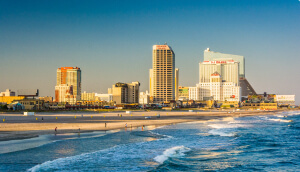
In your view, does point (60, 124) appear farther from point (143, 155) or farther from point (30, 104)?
point (30, 104)

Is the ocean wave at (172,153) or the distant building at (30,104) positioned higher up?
the distant building at (30,104)

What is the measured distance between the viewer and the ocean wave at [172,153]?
34906 mm

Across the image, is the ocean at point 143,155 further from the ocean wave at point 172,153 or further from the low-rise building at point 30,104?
the low-rise building at point 30,104

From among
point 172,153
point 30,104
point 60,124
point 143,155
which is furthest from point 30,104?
point 172,153

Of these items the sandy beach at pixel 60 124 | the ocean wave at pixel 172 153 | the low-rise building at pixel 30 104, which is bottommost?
the ocean wave at pixel 172 153

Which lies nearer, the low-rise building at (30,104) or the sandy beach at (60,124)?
the sandy beach at (60,124)

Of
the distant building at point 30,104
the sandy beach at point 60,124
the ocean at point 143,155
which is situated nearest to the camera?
the ocean at point 143,155

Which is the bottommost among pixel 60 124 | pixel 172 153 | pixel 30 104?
pixel 172 153

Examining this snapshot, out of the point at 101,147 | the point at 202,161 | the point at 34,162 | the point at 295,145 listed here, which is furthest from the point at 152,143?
the point at 295,145

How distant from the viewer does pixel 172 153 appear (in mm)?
38438

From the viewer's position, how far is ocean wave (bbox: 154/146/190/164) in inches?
1374

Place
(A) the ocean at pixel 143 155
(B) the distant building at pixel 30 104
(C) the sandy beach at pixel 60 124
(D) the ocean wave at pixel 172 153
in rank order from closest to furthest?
(A) the ocean at pixel 143 155 < (D) the ocean wave at pixel 172 153 < (C) the sandy beach at pixel 60 124 < (B) the distant building at pixel 30 104

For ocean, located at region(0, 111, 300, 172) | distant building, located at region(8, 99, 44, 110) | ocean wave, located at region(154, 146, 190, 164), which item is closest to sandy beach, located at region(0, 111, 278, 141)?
ocean, located at region(0, 111, 300, 172)

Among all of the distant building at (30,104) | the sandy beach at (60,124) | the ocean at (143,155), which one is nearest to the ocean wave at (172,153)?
the ocean at (143,155)
